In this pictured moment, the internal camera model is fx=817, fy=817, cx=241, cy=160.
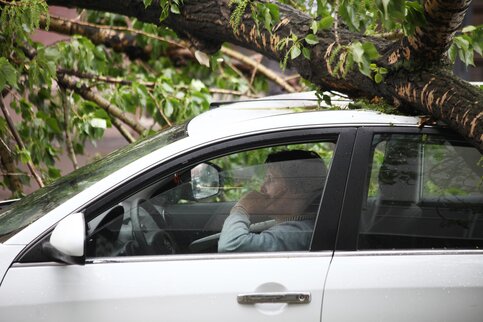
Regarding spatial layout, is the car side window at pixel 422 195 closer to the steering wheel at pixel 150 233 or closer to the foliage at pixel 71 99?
the steering wheel at pixel 150 233

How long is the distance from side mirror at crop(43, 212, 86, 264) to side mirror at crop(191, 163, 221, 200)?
0.50 m

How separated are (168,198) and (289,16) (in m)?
1.35

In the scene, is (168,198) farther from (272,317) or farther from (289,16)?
(289,16)

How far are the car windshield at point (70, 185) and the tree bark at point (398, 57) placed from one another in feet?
2.51

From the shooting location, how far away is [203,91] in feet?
20.7

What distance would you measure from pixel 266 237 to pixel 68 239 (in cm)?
75

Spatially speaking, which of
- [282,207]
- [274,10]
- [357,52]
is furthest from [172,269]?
[274,10]

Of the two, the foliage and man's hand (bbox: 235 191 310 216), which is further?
the foliage

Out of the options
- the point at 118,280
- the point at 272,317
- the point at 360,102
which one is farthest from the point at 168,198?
the point at 360,102

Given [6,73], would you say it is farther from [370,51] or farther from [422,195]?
[422,195]

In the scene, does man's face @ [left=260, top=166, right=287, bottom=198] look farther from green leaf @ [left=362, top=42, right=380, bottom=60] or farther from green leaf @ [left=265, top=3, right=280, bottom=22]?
green leaf @ [left=265, top=3, right=280, bottom=22]

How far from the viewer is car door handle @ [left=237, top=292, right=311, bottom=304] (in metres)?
2.91

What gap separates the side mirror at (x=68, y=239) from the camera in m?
2.88

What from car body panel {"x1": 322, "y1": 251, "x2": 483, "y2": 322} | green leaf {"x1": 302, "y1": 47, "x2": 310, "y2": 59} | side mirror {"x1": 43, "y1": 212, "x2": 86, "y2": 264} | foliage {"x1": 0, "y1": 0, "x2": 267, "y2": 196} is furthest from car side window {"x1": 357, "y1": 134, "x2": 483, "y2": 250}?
foliage {"x1": 0, "y1": 0, "x2": 267, "y2": 196}
